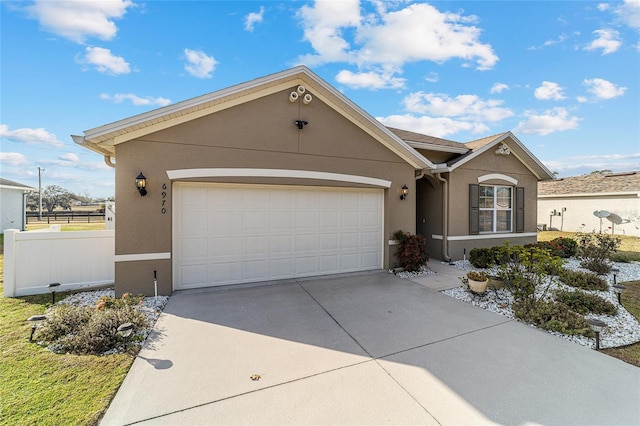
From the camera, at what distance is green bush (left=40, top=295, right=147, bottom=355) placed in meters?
3.70

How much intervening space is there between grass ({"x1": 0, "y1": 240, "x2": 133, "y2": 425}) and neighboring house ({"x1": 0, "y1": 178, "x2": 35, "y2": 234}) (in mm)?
→ 17398

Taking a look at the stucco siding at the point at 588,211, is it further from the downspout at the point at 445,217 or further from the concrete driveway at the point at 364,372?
the concrete driveway at the point at 364,372

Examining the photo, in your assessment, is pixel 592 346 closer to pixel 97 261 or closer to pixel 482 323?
pixel 482 323

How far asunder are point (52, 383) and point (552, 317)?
7.45 metres

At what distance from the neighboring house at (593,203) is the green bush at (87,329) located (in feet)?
72.8

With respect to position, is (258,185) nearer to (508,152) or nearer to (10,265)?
(10,265)

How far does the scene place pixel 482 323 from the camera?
15.7 feet

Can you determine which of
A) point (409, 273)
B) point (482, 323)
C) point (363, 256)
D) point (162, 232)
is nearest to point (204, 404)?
point (162, 232)

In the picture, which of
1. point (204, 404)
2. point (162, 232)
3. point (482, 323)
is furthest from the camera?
point (162, 232)

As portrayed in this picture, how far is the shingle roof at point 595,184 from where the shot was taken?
57.4 ft

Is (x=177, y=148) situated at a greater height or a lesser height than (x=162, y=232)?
greater

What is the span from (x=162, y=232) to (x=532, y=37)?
12.8 metres

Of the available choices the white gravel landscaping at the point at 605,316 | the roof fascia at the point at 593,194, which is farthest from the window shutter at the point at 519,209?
the roof fascia at the point at 593,194

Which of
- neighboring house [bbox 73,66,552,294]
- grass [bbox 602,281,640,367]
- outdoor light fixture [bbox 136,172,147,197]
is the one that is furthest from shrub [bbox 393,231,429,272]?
outdoor light fixture [bbox 136,172,147,197]
